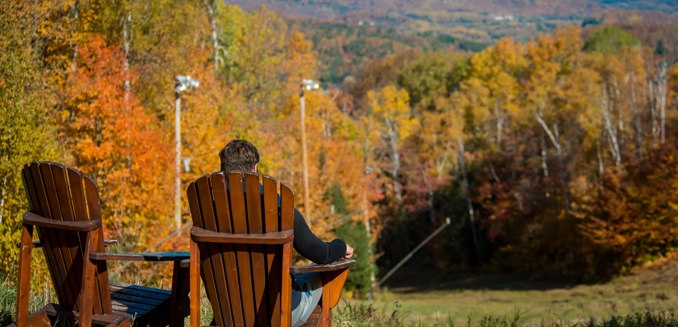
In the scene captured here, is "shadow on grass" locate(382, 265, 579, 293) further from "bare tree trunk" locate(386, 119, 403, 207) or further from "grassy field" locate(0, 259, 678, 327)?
"bare tree trunk" locate(386, 119, 403, 207)

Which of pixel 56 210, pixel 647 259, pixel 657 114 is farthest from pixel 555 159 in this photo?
pixel 56 210

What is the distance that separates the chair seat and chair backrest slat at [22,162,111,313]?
0.49 feet

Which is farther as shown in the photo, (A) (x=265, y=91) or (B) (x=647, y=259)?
(A) (x=265, y=91)

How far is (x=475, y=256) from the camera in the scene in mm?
47656

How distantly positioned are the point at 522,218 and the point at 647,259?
36.2 ft

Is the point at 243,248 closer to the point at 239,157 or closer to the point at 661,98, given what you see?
the point at 239,157

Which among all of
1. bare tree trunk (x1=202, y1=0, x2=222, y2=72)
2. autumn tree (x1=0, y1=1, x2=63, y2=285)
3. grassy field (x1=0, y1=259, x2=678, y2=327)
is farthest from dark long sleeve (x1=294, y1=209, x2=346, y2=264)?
bare tree trunk (x1=202, y1=0, x2=222, y2=72)

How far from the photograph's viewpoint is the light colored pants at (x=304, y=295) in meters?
3.68

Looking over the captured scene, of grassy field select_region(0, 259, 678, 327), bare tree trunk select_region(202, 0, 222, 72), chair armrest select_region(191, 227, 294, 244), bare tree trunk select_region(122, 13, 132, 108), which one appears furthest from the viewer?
bare tree trunk select_region(202, 0, 222, 72)

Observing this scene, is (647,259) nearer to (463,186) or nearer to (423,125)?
(463,186)

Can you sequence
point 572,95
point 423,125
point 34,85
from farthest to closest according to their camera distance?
point 423,125, point 572,95, point 34,85

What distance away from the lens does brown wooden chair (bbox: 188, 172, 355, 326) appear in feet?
10.3

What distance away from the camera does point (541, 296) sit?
31.5 metres

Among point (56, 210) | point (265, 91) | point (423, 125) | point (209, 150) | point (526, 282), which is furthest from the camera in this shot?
point (423, 125)
